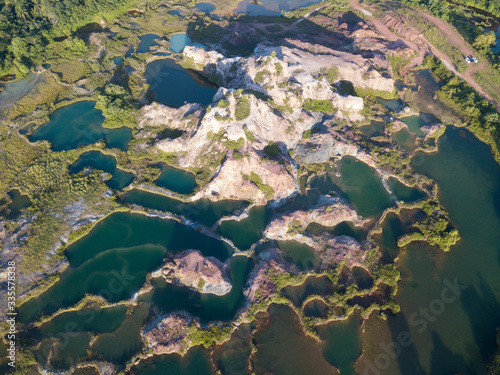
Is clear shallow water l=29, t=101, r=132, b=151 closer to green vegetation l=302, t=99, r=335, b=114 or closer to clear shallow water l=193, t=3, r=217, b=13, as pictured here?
green vegetation l=302, t=99, r=335, b=114

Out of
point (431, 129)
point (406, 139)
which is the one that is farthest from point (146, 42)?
point (431, 129)

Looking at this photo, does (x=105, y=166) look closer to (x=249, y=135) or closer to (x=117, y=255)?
(x=117, y=255)

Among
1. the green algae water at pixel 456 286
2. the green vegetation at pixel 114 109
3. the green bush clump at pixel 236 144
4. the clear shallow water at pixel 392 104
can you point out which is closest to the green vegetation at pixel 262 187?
the green bush clump at pixel 236 144

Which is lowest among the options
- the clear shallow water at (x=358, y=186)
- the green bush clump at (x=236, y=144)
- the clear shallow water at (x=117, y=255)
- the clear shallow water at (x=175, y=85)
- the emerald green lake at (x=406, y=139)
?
the clear shallow water at (x=117, y=255)

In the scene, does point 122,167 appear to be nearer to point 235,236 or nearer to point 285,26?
point 235,236

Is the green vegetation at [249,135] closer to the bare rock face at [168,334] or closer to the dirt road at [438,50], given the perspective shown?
the bare rock face at [168,334]

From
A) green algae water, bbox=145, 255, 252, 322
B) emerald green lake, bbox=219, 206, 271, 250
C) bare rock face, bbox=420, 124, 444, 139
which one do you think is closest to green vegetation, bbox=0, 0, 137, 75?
emerald green lake, bbox=219, 206, 271, 250
